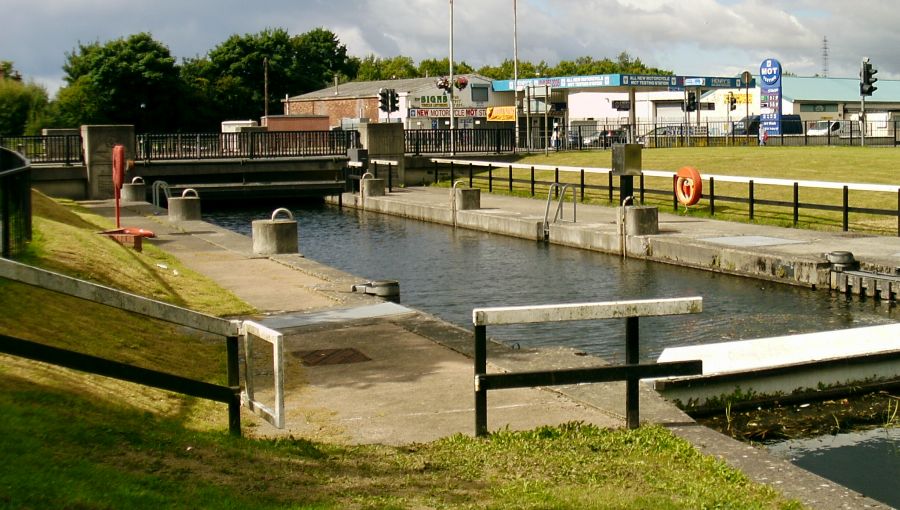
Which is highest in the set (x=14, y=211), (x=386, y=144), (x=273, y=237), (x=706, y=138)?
(x=706, y=138)

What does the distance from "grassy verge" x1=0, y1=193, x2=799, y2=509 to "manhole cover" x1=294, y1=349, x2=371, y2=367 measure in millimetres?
2280

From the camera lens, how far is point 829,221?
2708cm

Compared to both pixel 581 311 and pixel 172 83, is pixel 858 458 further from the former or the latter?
pixel 172 83

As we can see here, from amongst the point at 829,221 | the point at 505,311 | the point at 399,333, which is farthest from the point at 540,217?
the point at 505,311

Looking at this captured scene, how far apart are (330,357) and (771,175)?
3029 centimetres

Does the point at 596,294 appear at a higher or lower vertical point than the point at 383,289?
lower

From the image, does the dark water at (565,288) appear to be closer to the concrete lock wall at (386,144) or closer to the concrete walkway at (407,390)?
the concrete walkway at (407,390)

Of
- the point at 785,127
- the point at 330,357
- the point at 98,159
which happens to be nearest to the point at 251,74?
the point at 785,127

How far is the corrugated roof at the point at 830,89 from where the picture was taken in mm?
100688

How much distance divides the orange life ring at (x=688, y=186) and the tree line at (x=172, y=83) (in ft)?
123

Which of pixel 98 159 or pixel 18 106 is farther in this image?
pixel 18 106

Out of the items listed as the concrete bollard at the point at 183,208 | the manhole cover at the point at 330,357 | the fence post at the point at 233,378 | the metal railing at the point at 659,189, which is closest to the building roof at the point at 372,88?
the metal railing at the point at 659,189

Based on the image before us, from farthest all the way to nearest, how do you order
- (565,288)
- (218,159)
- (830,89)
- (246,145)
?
1. (830,89)
2. (246,145)
3. (218,159)
4. (565,288)

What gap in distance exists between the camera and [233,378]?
788 cm
